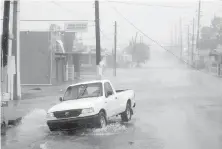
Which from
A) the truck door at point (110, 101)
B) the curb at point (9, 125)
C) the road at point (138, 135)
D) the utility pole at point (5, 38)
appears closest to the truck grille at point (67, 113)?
the road at point (138, 135)

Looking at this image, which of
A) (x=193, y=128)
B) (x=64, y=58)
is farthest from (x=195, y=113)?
(x=64, y=58)

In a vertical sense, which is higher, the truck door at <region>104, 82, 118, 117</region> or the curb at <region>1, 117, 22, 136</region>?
the truck door at <region>104, 82, 118, 117</region>

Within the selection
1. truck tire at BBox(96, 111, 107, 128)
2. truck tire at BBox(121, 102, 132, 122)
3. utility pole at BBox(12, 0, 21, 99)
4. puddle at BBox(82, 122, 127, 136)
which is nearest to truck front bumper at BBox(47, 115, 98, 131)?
truck tire at BBox(96, 111, 107, 128)

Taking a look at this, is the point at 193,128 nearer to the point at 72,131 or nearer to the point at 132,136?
the point at 132,136

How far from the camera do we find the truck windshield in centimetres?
1419

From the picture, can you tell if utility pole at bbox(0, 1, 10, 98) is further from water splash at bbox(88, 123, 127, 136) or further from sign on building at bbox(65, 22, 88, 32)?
sign on building at bbox(65, 22, 88, 32)

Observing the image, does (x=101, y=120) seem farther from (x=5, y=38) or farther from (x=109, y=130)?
(x=5, y=38)

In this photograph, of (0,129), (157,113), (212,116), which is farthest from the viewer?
(157,113)

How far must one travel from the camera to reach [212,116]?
642 inches

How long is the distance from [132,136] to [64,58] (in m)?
36.1

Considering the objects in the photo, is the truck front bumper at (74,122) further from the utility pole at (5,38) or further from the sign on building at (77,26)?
the sign on building at (77,26)

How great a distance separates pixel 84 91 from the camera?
14.4 m

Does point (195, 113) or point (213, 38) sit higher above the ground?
point (213, 38)

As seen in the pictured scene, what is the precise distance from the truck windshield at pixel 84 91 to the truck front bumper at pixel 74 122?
1.43 metres
